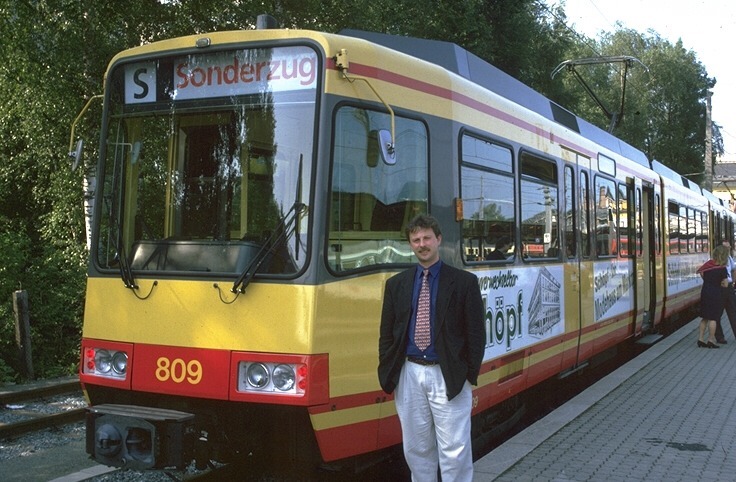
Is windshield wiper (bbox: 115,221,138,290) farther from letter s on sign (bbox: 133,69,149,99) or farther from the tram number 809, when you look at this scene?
letter s on sign (bbox: 133,69,149,99)

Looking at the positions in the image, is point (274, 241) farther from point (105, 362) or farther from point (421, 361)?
point (105, 362)

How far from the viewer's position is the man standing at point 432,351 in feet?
13.6

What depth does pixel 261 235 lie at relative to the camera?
200 inches

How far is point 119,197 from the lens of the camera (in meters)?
5.70

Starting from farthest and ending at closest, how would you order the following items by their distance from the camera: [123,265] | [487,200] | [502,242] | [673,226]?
1. [673,226]
2. [502,242]
3. [487,200]
4. [123,265]

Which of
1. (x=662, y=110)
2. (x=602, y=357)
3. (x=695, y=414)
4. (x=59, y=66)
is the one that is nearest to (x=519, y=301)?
(x=695, y=414)

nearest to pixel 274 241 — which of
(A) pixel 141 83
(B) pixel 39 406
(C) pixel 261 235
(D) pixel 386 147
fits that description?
(C) pixel 261 235

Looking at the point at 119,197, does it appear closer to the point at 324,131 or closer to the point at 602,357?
the point at 324,131

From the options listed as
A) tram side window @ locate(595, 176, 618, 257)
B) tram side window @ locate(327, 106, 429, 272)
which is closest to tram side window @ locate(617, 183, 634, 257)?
tram side window @ locate(595, 176, 618, 257)

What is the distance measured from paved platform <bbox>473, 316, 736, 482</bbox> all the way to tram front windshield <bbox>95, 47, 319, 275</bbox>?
7.03 feet

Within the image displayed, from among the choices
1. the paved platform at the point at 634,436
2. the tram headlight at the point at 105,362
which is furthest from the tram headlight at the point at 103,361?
the paved platform at the point at 634,436

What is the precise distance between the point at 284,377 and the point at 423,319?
102 cm

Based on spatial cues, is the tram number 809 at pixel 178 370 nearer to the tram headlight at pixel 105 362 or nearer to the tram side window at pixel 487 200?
the tram headlight at pixel 105 362

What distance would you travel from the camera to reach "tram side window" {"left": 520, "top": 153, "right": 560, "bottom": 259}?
767 centimetres
